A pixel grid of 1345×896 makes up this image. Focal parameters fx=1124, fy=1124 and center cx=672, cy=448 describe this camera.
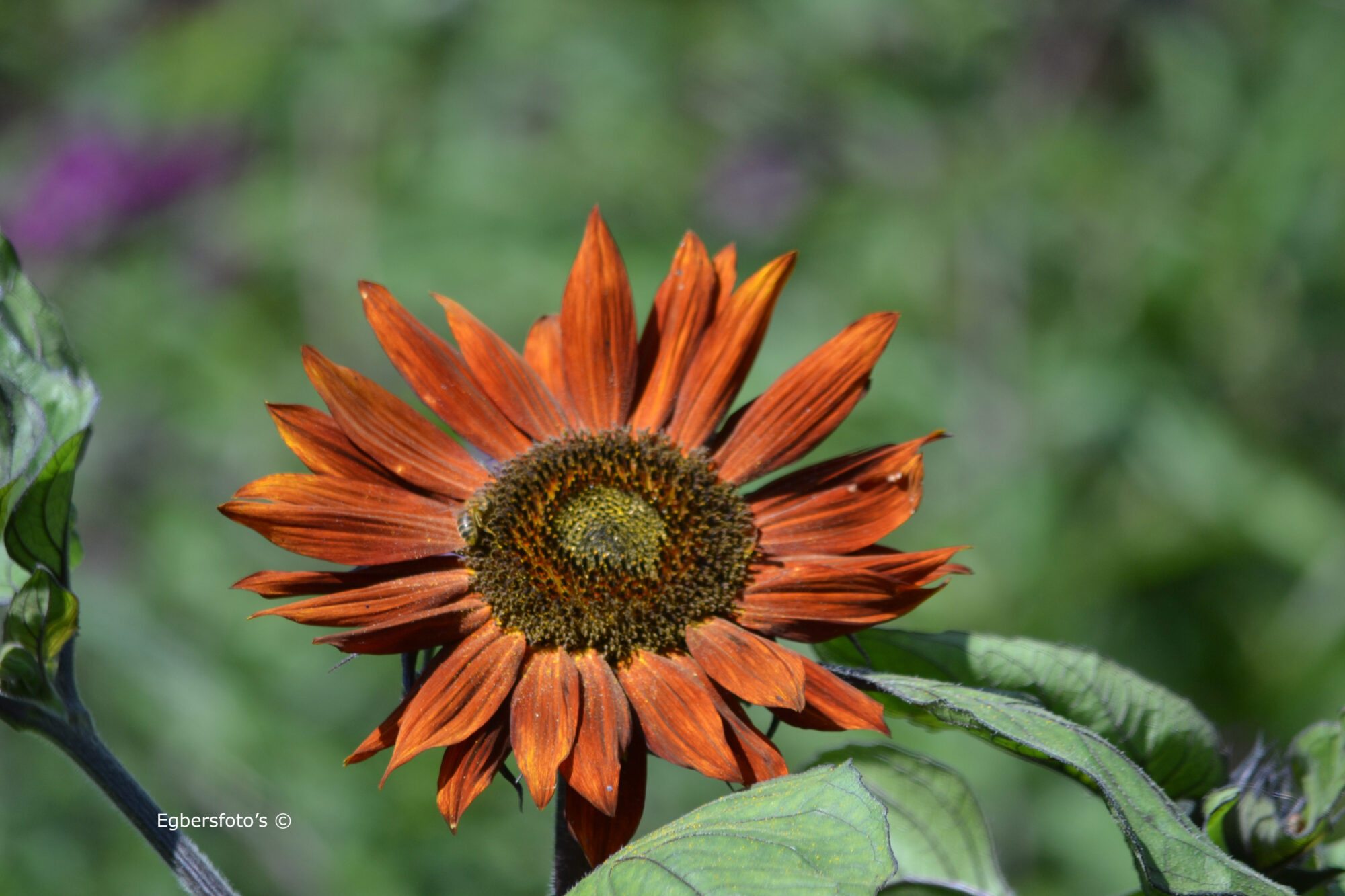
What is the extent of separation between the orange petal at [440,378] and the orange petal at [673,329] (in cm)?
18

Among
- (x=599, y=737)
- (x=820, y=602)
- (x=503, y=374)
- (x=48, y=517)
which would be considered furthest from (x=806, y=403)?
(x=48, y=517)

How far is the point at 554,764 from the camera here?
1.10 meters

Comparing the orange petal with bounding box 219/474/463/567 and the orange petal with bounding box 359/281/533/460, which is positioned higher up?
the orange petal with bounding box 359/281/533/460

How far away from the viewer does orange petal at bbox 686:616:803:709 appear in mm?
1128

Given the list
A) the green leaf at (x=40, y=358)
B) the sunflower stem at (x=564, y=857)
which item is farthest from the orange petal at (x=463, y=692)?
the green leaf at (x=40, y=358)

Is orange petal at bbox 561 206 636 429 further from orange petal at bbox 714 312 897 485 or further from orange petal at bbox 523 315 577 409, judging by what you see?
orange petal at bbox 714 312 897 485

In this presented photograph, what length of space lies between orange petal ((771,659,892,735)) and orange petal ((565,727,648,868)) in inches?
6.7

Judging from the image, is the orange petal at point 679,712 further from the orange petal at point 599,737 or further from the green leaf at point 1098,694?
the green leaf at point 1098,694

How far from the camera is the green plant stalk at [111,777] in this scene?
1.06 meters

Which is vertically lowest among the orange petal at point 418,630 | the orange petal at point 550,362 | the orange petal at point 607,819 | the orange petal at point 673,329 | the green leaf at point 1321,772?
the orange petal at point 607,819

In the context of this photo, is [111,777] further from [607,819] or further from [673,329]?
[673,329]

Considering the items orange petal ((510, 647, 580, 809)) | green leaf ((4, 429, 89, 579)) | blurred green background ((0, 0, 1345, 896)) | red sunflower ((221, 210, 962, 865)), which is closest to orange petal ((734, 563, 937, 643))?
red sunflower ((221, 210, 962, 865))

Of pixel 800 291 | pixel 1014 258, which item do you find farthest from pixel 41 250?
pixel 1014 258

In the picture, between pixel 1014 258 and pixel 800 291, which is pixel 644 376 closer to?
pixel 1014 258
